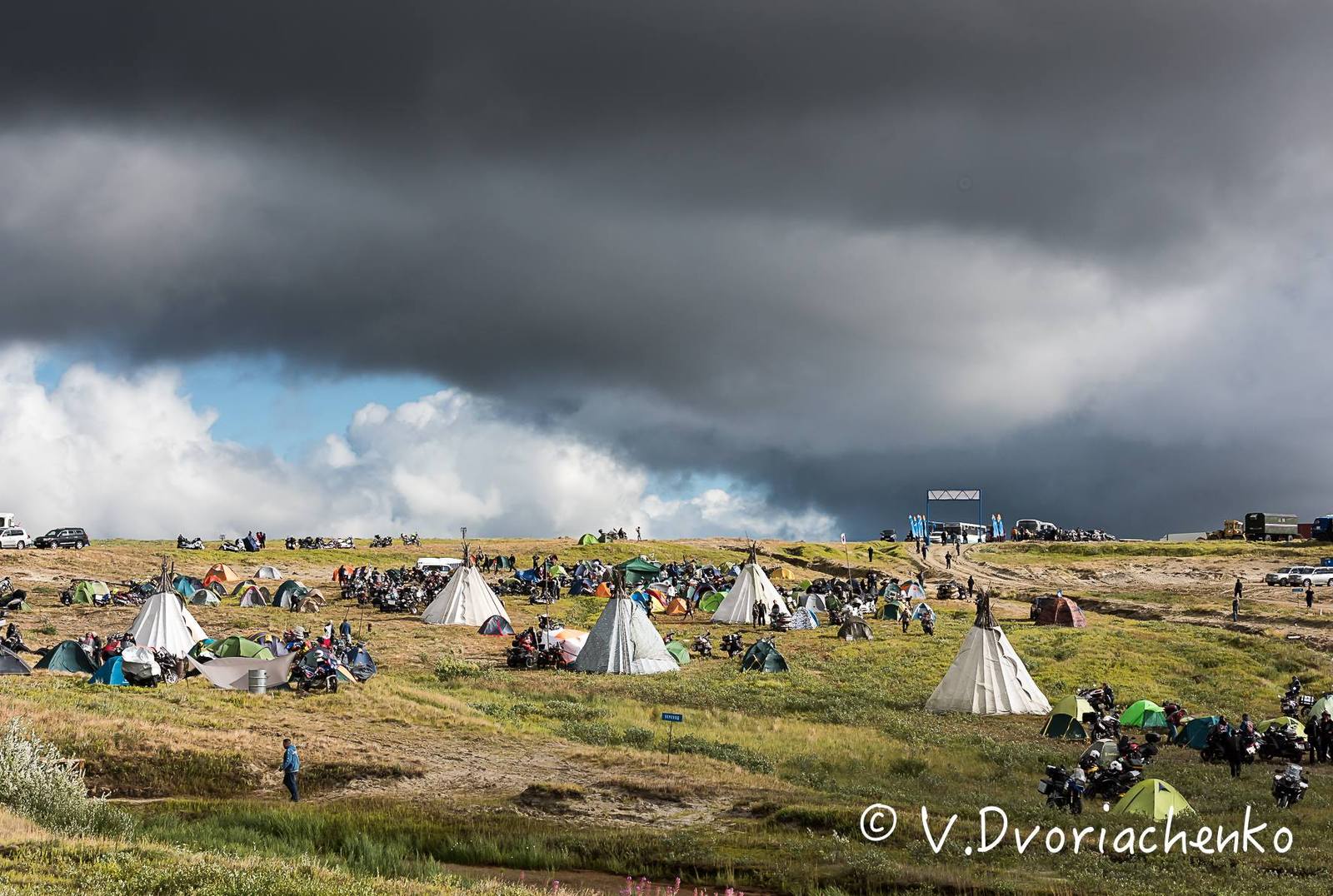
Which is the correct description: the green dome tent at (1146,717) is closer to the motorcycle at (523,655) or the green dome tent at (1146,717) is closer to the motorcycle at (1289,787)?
the motorcycle at (1289,787)

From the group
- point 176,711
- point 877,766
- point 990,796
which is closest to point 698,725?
point 877,766

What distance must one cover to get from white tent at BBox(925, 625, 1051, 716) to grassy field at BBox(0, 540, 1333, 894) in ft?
4.69

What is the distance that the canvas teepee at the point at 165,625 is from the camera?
47156mm

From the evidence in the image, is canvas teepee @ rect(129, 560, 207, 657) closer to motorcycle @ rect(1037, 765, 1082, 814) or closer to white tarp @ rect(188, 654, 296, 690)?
white tarp @ rect(188, 654, 296, 690)

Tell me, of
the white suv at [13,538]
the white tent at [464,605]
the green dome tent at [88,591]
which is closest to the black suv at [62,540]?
the white suv at [13,538]

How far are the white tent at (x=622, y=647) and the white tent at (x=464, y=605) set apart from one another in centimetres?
1307

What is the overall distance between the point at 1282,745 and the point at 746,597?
115 ft

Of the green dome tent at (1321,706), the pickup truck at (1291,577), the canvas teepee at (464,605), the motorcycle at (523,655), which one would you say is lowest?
the green dome tent at (1321,706)

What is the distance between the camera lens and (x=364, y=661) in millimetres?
44312

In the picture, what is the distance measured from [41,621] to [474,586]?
859 inches

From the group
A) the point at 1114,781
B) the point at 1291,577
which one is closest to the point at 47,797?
the point at 1114,781

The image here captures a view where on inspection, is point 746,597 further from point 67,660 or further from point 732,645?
point 67,660

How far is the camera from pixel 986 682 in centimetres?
4272

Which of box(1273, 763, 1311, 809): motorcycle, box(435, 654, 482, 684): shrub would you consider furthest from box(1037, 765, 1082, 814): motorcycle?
box(435, 654, 482, 684): shrub
